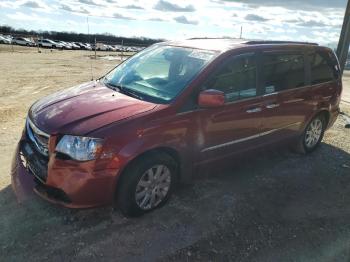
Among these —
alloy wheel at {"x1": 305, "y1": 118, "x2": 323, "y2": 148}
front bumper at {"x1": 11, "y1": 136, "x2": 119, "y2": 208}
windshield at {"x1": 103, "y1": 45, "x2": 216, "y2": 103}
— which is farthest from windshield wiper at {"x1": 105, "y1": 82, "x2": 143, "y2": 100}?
alloy wheel at {"x1": 305, "y1": 118, "x2": 323, "y2": 148}

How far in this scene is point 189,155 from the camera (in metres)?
4.30

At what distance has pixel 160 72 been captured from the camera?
4676 millimetres

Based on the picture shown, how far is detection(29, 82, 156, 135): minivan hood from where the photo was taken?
365 centimetres

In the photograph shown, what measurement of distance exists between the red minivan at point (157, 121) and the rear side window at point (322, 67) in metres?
0.34

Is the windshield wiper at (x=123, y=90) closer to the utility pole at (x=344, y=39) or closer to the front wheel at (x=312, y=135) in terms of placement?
the front wheel at (x=312, y=135)

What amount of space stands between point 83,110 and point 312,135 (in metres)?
4.14

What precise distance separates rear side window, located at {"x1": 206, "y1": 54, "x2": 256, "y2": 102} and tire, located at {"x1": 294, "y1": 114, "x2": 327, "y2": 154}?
1.88 metres

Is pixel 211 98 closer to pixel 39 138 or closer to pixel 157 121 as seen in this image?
pixel 157 121

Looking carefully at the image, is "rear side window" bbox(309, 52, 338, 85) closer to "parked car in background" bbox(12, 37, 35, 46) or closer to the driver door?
the driver door

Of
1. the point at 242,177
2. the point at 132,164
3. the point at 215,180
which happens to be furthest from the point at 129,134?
the point at 242,177

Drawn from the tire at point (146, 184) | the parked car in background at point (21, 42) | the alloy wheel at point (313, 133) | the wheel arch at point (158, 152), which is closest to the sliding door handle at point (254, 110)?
the wheel arch at point (158, 152)

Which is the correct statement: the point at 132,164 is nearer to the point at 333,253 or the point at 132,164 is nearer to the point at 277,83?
the point at 333,253

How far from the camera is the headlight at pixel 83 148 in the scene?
11.6 ft

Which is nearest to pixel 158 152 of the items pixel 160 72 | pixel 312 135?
pixel 160 72
